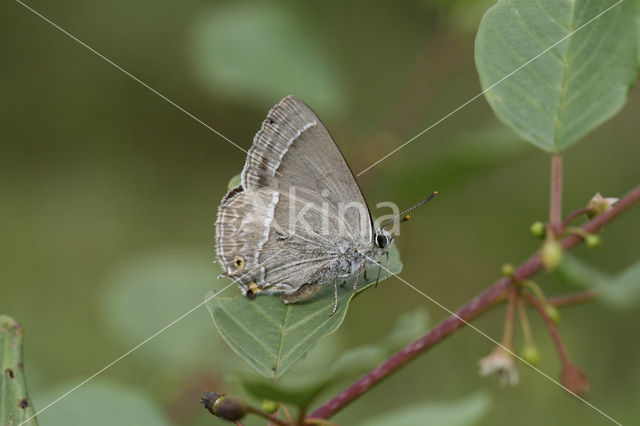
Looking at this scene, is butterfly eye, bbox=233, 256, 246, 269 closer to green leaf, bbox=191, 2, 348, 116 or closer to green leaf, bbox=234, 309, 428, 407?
green leaf, bbox=234, 309, 428, 407

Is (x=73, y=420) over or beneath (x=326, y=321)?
beneath

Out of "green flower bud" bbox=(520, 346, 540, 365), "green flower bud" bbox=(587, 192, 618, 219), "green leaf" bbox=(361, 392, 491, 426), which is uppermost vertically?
"green flower bud" bbox=(587, 192, 618, 219)

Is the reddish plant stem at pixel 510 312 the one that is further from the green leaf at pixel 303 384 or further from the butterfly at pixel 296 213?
the butterfly at pixel 296 213

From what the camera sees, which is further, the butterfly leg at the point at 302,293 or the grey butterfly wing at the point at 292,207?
the grey butterfly wing at the point at 292,207

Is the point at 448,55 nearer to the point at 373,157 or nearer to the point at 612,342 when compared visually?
the point at 373,157

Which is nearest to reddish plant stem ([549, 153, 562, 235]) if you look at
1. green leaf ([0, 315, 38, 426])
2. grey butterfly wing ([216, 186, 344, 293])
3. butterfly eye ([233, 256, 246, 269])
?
grey butterfly wing ([216, 186, 344, 293])

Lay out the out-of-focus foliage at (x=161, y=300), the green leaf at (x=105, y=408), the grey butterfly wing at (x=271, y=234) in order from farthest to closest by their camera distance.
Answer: the out-of-focus foliage at (x=161, y=300)
the grey butterfly wing at (x=271, y=234)
the green leaf at (x=105, y=408)

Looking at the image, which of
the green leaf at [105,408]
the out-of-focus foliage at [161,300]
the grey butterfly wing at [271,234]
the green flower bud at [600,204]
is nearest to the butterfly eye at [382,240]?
the grey butterfly wing at [271,234]

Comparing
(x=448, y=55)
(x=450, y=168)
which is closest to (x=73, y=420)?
(x=450, y=168)
